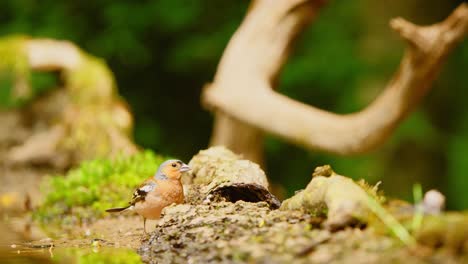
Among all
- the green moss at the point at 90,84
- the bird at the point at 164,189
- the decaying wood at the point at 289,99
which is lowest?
the bird at the point at 164,189

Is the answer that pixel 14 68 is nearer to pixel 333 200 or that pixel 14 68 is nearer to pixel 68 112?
pixel 68 112

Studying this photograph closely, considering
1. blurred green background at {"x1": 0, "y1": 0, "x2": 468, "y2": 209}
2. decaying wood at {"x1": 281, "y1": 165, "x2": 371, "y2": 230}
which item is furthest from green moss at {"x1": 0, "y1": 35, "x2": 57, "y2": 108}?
decaying wood at {"x1": 281, "y1": 165, "x2": 371, "y2": 230}

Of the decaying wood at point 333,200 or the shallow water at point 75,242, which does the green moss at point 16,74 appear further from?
the decaying wood at point 333,200

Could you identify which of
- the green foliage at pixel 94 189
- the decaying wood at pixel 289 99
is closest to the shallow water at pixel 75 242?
the green foliage at pixel 94 189

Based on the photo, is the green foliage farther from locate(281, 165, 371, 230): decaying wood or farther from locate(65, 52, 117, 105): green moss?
locate(281, 165, 371, 230): decaying wood

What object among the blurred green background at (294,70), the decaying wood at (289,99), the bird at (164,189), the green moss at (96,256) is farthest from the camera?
the blurred green background at (294,70)

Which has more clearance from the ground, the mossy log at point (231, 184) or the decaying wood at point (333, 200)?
the mossy log at point (231, 184)

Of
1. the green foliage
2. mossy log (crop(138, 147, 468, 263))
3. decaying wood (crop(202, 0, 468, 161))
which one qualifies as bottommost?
mossy log (crop(138, 147, 468, 263))
